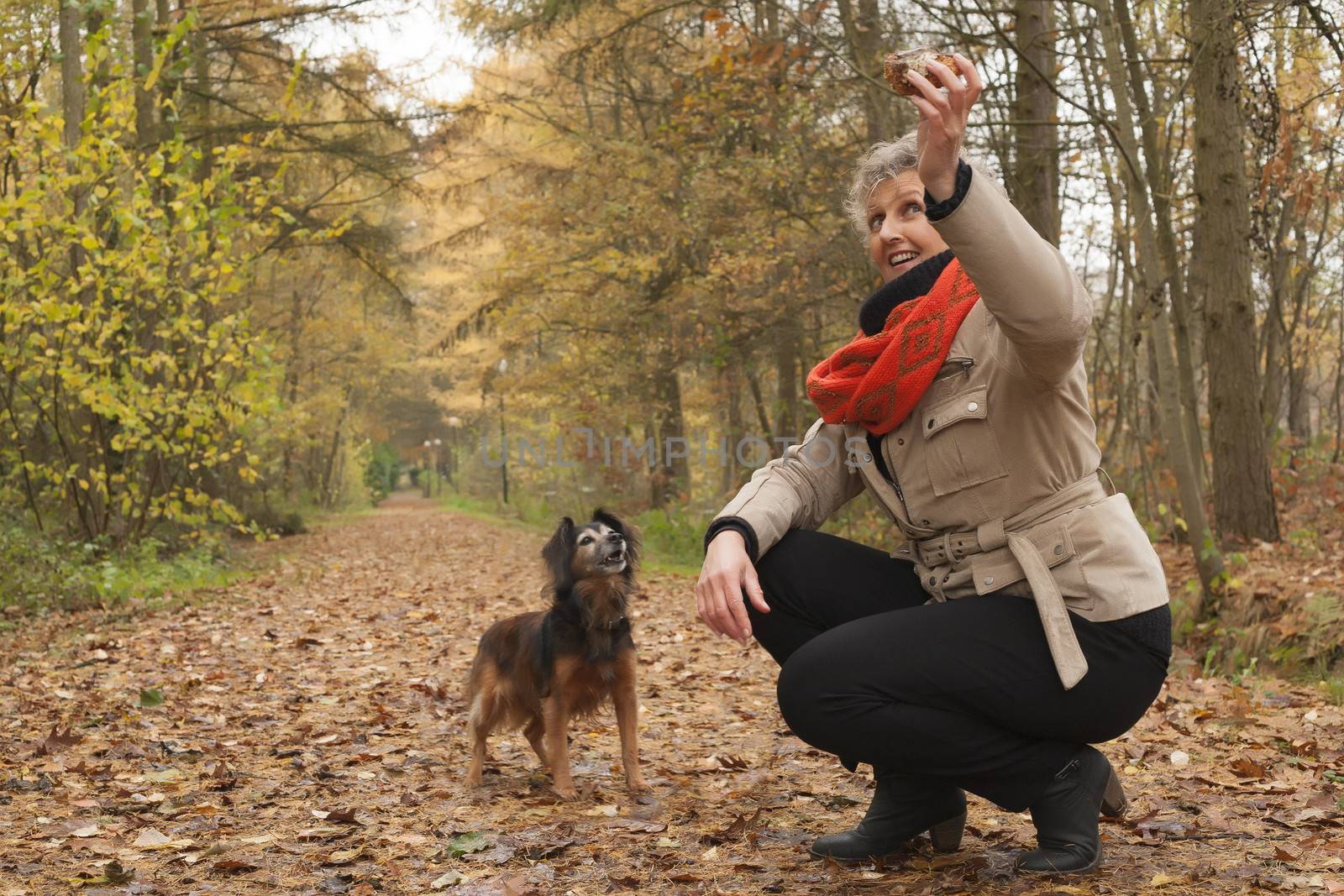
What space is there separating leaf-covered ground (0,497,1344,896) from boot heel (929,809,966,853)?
1.3 inches

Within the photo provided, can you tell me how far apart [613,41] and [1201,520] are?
28.4ft

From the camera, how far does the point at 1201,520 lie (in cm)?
648

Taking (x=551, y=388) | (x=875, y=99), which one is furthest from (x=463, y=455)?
(x=875, y=99)

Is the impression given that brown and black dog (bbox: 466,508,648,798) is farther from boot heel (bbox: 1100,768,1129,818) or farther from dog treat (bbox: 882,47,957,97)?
dog treat (bbox: 882,47,957,97)

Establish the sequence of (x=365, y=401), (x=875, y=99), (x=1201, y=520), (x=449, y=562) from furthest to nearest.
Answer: (x=365, y=401) → (x=449, y=562) → (x=875, y=99) → (x=1201, y=520)

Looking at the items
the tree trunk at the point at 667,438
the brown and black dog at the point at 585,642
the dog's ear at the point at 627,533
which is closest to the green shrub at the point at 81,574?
the brown and black dog at the point at 585,642

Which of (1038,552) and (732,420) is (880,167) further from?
(732,420)

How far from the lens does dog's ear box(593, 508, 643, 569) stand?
13.5 feet

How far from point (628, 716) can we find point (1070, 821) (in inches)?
72.5

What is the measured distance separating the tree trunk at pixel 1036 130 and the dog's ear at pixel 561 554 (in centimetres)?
518

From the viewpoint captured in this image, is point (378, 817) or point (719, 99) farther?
point (719, 99)

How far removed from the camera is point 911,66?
2.12 meters

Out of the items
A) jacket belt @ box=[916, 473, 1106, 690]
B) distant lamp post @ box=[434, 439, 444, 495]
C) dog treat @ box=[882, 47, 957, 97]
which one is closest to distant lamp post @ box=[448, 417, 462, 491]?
distant lamp post @ box=[434, 439, 444, 495]

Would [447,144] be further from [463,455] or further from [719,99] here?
[463,455]
